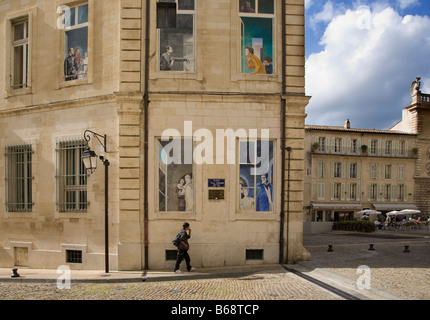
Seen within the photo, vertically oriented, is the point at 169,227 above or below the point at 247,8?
below

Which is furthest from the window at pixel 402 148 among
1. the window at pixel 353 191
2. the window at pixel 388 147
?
the window at pixel 353 191

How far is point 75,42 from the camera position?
13023mm

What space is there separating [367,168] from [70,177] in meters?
41.6

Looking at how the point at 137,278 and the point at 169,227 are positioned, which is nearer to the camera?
the point at 137,278

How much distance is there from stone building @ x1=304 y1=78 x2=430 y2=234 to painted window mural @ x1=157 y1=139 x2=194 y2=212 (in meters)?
35.5

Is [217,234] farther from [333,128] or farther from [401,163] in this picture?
[401,163]

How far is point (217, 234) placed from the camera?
11719 mm

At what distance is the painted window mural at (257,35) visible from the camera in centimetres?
1215

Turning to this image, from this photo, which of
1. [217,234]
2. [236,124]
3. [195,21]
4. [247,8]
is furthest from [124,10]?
[217,234]

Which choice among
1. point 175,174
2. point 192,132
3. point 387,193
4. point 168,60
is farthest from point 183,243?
point 387,193

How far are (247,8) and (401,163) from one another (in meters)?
42.1

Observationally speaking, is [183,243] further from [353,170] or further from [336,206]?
[353,170]
